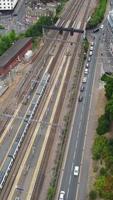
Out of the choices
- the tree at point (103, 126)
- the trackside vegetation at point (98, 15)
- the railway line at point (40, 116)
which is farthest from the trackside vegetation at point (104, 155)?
the trackside vegetation at point (98, 15)

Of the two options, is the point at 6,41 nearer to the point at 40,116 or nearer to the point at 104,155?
the point at 40,116

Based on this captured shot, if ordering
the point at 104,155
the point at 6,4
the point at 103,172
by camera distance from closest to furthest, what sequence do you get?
the point at 103,172 < the point at 104,155 < the point at 6,4

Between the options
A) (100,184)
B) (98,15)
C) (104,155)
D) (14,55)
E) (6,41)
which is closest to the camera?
(100,184)

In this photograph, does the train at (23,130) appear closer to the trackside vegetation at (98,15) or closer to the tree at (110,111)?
the tree at (110,111)

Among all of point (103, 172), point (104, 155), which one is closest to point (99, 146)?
point (104, 155)

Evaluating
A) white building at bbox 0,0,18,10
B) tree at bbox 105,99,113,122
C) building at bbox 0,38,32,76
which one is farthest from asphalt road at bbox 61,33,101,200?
white building at bbox 0,0,18,10

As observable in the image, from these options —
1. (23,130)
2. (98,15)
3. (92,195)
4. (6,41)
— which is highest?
(98,15)
